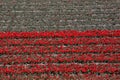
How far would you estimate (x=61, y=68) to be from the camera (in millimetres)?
15398

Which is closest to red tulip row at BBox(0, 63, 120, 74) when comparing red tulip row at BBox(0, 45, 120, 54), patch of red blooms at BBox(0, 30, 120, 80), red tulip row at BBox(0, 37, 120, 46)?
patch of red blooms at BBox(0, 30, 120, 80)

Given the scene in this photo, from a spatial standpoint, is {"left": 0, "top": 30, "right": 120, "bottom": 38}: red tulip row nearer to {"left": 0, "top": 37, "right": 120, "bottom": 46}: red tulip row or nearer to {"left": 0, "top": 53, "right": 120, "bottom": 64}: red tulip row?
{"left": 0, "top": 37, "right": 120, "bottom": 46}: red tulip row

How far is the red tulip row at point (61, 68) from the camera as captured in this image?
15116mm

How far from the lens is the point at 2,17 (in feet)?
73.1

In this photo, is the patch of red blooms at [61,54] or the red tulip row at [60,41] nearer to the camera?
the patch of red blooms at [61,54]

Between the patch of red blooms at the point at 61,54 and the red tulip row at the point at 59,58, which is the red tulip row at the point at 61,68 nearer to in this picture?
the patch of red blooms at the point at 61,54

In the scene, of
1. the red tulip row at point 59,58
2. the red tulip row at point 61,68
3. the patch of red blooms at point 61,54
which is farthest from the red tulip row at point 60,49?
the red tulip row at point 61,68

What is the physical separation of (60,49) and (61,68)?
2316 millimetres

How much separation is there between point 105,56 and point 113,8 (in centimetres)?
771

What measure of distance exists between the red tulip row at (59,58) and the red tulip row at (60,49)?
16.8 inches

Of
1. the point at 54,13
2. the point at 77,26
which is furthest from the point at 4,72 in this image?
the point at 54,13

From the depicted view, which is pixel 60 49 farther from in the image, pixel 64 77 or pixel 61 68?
pixel 64 77

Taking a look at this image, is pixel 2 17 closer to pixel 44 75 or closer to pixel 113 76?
pixel 44 75

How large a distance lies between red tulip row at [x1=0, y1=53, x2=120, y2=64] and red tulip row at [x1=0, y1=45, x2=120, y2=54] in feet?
1.40
